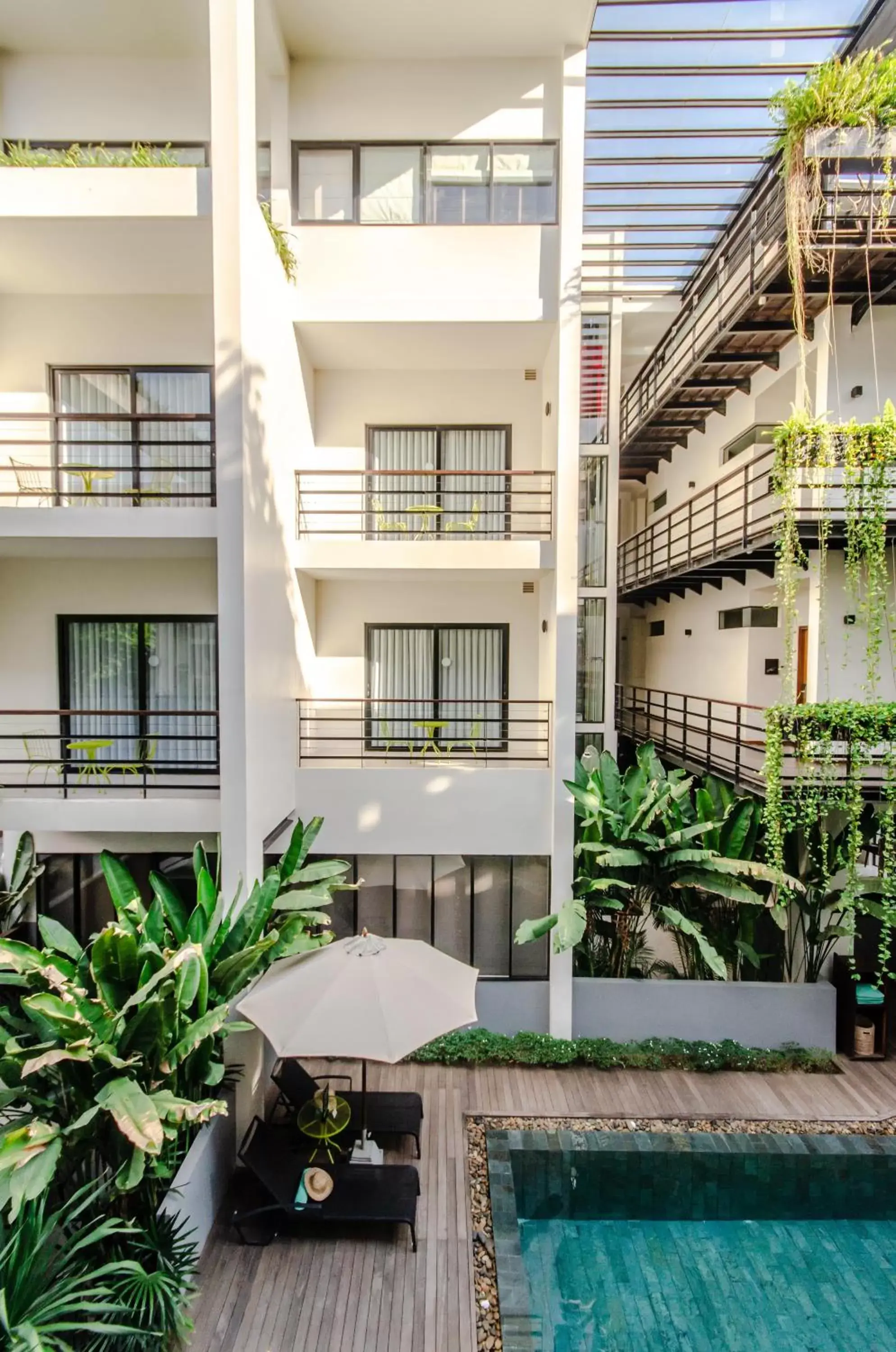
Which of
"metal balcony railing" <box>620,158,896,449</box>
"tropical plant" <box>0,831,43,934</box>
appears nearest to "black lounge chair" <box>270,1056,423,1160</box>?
"tropical plant" <box>0,831,43,934</box>

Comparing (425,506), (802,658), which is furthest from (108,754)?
(802,658)

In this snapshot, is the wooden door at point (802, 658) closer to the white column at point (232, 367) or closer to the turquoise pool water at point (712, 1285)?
the turquoise pool water at point (712, 1285)

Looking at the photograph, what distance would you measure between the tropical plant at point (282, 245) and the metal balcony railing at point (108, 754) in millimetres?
5834

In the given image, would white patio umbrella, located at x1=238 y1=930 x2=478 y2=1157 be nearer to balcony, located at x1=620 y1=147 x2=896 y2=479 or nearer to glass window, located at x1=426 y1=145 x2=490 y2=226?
glass window, located at x1=426 y1=145 x2=490 y2=226

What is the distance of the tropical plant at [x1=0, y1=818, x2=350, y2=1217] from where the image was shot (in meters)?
4.79

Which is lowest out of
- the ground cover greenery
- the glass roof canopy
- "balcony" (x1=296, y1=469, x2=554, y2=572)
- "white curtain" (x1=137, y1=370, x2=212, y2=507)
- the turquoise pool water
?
the turquoise pool water

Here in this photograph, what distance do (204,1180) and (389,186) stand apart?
11.7 meters

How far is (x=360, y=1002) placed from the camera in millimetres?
5918

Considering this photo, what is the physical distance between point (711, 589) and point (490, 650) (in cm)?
614

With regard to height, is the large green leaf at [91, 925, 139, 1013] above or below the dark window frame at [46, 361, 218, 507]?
below

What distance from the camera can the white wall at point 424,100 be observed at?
29.2 feet

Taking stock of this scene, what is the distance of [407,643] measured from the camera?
33.4 ft

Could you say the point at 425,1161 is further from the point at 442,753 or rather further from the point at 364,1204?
the point at 442,753

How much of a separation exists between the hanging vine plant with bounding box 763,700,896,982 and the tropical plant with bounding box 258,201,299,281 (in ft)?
27.6
